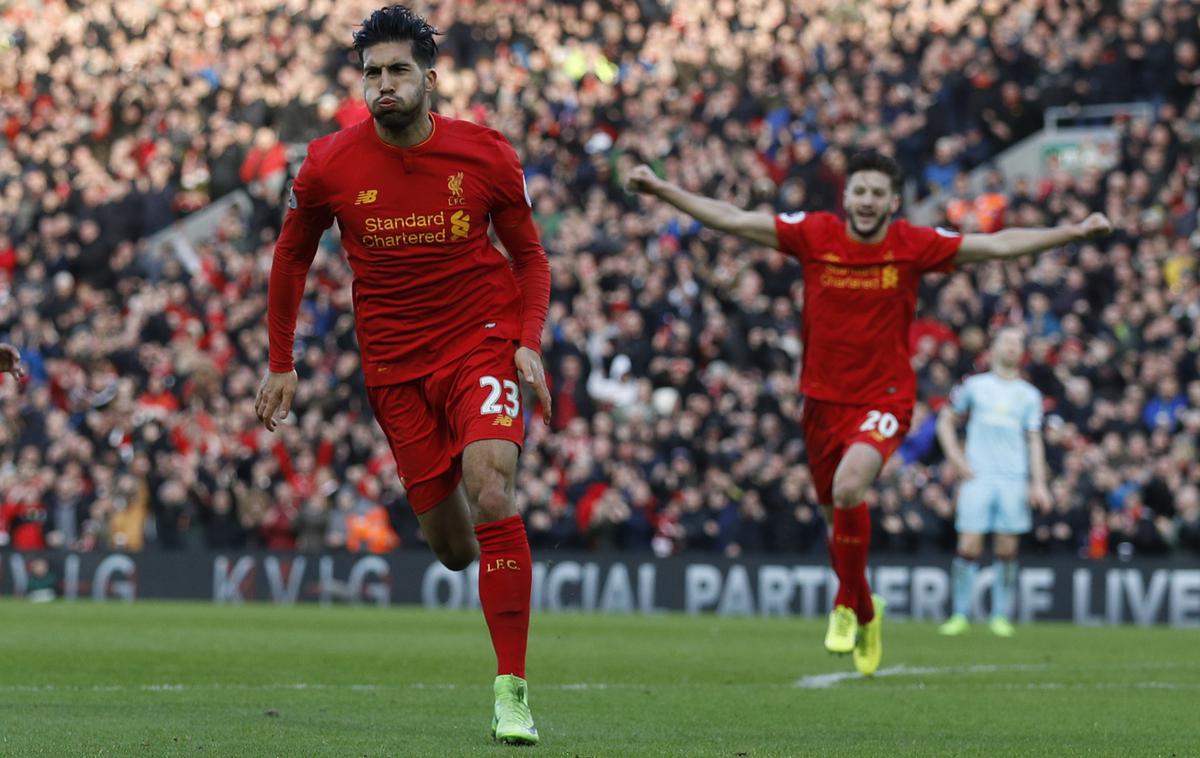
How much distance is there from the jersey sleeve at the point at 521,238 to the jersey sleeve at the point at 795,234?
11.5ft

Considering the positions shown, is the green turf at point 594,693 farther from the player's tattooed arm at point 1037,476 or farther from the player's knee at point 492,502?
the player's tattooed arm at point 1037,476

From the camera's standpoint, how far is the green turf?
7488 mm

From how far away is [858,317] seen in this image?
1166 centimetres

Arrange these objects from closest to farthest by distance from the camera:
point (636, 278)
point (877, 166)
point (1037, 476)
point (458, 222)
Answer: point (458, 222)
point (877, 166)
point (1037, 476)
point (636, 278)

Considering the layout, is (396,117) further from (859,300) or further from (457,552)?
(859,300)

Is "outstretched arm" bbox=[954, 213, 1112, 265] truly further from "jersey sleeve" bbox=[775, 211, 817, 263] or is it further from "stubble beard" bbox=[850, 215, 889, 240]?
"jersey sleeve" bbox=[775, 211, 817, 263]

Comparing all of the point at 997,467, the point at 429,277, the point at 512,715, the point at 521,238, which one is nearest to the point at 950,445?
the point at 997,467

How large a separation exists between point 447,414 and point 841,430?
4.01 metres

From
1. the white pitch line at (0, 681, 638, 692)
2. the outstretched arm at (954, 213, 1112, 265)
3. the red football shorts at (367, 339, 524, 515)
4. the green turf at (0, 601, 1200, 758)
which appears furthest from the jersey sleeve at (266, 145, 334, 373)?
the outstretched arm at (954, 213, 1112, 265)

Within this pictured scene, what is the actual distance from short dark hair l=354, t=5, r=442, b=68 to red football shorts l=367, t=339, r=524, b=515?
116 centimetres

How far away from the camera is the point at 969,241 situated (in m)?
11.4

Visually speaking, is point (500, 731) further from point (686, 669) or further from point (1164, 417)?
point (1164, 417)

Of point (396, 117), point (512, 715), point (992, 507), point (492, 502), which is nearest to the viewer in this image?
point (512, 715)

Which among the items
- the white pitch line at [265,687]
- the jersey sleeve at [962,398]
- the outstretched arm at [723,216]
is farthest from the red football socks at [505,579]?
the jersey sleeve at [962,398]
